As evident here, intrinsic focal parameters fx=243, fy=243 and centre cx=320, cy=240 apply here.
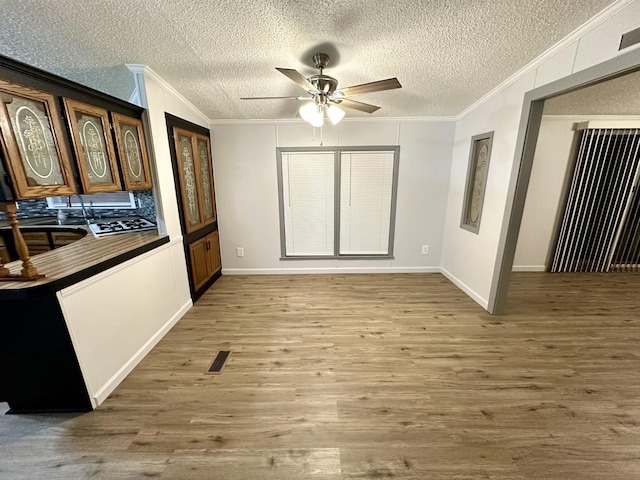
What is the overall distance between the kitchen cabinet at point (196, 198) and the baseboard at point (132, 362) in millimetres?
467

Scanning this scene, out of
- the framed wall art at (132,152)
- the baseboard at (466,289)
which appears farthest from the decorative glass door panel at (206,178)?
the baseboard at (466,289)

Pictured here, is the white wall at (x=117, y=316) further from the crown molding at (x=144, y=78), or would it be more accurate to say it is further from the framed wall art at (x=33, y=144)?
the crown molding at (x=144, y=78)

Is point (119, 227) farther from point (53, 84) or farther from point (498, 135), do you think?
point (498, 135)

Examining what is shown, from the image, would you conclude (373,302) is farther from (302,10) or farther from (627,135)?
(627,135)

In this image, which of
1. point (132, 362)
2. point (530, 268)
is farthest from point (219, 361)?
point (530, 268)

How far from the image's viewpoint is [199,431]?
4.97ft

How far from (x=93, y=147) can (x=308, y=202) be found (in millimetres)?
2433

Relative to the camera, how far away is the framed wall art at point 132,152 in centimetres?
204

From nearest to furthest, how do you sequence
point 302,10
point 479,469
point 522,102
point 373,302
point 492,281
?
1. point 479,469
2. point 302,10
3. point 522,102
4. point 492,281
5. point 373,302

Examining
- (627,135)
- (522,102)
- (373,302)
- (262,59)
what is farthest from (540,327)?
(262,59)

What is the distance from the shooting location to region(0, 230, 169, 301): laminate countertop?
1.37 m

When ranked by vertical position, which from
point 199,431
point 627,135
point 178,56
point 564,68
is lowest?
point 199,431

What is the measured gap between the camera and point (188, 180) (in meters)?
2.93

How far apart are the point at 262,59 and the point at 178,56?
0.70 m
